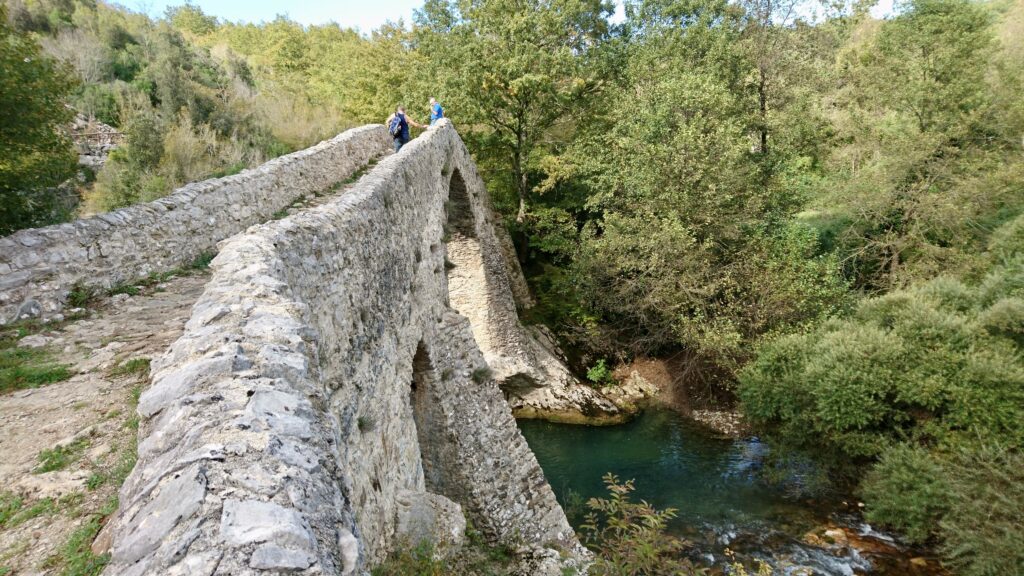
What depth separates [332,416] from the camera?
2.53 meters

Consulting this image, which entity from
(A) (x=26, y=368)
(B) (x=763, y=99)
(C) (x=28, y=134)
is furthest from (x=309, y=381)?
(B) (x=763, y=99)

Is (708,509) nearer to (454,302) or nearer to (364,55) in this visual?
(454,302)

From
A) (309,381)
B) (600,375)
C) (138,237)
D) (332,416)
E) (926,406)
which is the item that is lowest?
(600,375)

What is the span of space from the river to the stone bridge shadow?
3.29 m

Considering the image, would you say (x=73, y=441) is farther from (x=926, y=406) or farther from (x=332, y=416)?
(x=926, y=406)

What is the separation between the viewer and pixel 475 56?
1755 centimetres

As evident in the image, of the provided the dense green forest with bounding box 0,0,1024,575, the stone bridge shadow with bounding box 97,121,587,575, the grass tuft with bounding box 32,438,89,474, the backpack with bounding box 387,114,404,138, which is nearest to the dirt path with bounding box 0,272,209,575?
the grass tuft with bounding box 32,438,89,474

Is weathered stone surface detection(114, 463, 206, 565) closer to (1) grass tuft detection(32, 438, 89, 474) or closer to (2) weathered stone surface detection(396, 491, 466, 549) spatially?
(1) grass tuft detection(32, 438, 89, 474)

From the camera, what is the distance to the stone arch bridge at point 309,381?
1.65 metres

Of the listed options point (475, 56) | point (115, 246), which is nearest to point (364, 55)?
point (475, 56)

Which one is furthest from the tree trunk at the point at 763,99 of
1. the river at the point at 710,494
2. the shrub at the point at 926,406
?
the river at the point at 710,494

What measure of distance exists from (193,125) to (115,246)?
10089 mm

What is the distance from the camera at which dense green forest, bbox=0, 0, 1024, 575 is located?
29.6 ft

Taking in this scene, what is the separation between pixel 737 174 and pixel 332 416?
1520 cm
